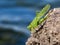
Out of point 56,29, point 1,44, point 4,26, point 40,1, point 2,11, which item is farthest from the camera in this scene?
point 40,1

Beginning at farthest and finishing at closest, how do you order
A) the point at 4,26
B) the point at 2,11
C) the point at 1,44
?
the point at 2,11, the point at 4,26, the point at 1,44

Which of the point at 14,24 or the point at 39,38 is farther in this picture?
the point at 14,24

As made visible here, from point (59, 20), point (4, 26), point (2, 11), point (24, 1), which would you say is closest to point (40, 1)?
point (24, 1)

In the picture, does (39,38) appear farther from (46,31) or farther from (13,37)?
(13,37)

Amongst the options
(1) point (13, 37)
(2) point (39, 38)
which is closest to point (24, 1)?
(1) point (13, 37)

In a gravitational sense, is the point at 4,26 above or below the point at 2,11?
below

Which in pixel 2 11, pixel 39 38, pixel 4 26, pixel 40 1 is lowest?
pixel 39 38
